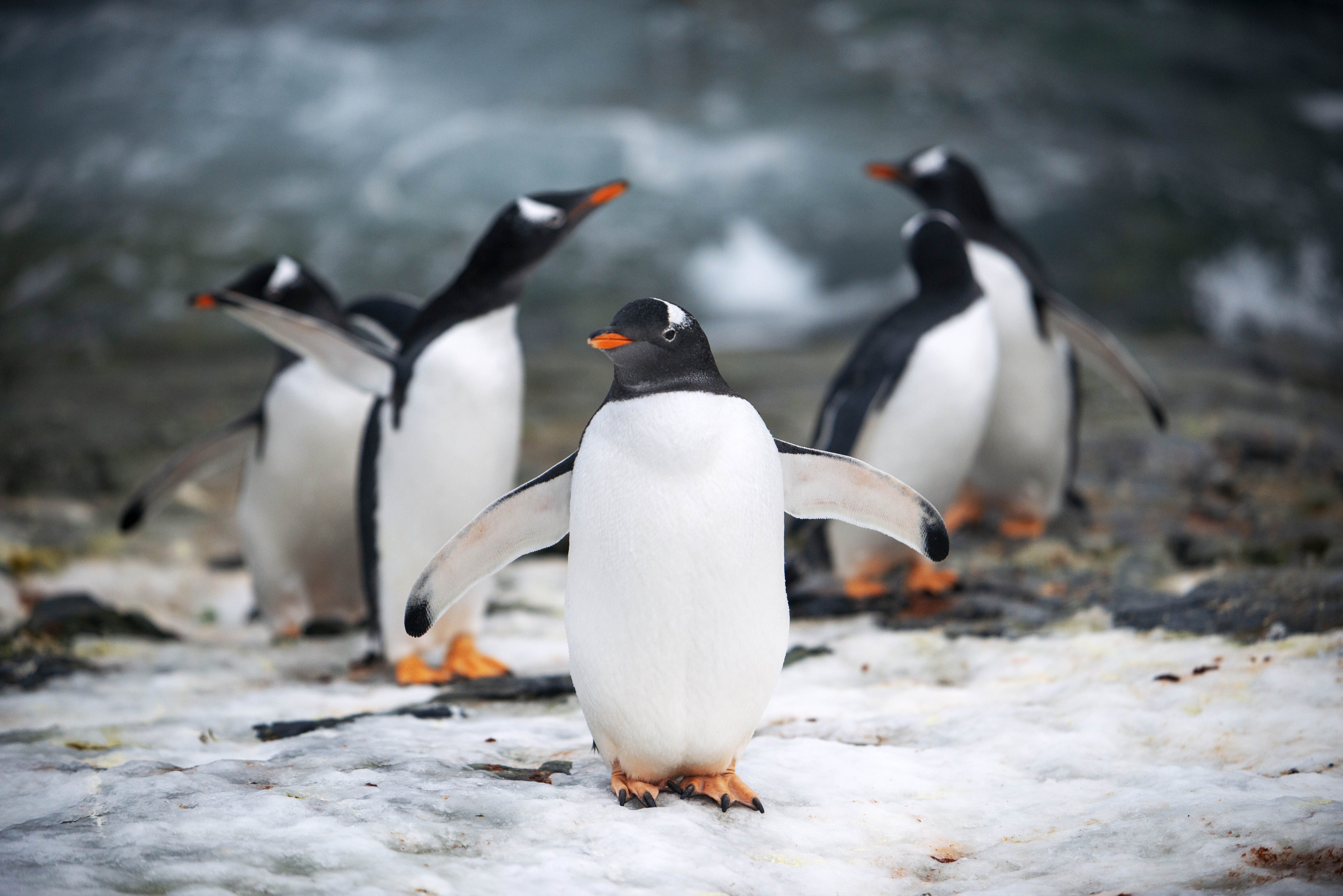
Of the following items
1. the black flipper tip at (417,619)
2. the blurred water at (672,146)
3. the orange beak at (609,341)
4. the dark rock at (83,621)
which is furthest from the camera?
the blurred water at (672,146)

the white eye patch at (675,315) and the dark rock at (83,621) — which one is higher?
the white eye patch at (675,315)

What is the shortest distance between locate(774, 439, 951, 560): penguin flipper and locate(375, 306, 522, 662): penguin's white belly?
1221mm

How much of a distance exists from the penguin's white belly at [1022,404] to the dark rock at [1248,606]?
1.06m

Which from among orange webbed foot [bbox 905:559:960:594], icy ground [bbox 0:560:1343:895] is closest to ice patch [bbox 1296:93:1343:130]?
orange webbed foot [bbox 905:559:960:594]

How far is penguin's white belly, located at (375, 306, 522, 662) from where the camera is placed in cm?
308

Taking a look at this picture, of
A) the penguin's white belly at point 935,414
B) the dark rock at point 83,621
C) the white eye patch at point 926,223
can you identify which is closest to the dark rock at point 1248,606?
the penguin's white belly at point 935,414

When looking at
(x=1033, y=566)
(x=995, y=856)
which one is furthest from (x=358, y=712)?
(x=1033, y=566)

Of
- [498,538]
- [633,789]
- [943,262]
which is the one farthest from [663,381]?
[943,262]

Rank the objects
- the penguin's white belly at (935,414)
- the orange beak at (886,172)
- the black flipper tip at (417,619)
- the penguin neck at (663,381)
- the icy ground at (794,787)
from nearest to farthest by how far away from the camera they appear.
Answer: the icy ground at (794,787) < the penguin neck at (663,381) < the black flipper tip at (417,619) < the penguin's white belly at (935,414) < the orange beak at (886,172)

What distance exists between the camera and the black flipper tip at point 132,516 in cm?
385

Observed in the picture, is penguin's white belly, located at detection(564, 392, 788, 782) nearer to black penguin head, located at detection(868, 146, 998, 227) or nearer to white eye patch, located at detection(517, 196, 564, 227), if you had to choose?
white eye patch, located at detection(517, 196, 564, 227)

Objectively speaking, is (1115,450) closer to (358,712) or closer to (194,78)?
(358,712)

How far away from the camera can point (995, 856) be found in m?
1.81

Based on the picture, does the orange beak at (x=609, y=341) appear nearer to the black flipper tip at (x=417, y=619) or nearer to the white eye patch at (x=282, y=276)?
the black flipper tip at (x=417, y=619)
